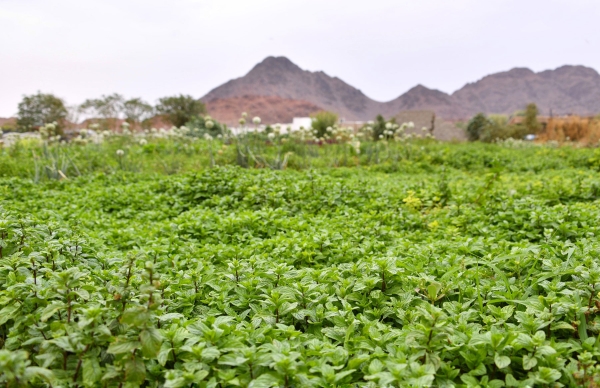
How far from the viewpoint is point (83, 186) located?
573 centimetres

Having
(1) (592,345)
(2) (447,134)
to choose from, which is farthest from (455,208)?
(2) (447,134)

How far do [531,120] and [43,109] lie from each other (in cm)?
2564

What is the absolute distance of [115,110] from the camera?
77.5 feet

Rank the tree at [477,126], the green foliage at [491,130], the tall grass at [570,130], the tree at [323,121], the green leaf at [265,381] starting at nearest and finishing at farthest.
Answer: the green leaf at [265,381] → the tall grass at [570,130] → the tree at [323,121] → the green foliage at [491,130] → the tree at [477,126]

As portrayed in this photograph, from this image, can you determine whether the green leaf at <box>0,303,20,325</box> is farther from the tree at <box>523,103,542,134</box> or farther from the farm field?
the tree at <box>523,103,542,134</box>

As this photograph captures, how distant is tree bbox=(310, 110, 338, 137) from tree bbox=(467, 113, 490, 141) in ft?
24.5

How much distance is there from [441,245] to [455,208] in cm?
128

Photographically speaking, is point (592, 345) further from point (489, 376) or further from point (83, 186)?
point (83, 186)

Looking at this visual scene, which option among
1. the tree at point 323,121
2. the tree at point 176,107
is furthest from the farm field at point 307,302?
the tree at point 176,107

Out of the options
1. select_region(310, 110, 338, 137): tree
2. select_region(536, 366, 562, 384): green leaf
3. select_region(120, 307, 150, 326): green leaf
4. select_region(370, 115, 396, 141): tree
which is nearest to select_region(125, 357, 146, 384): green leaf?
select_region(120, 307, 150, 326): green leaf

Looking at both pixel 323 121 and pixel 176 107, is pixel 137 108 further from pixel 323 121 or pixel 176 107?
Answer: pixel 323 121

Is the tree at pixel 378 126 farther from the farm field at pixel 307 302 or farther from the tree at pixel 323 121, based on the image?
the farm field at pixel 307 302

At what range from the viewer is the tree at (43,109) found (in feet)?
58.6

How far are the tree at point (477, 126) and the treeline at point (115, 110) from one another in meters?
13.7
